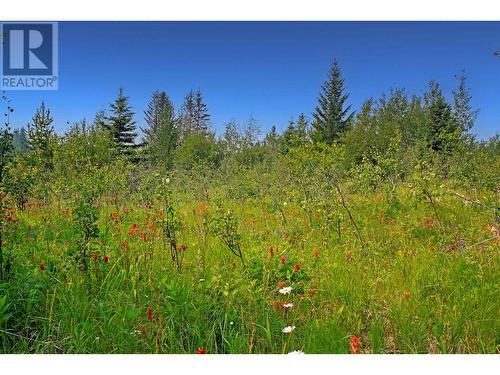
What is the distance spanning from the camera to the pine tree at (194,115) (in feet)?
25.1

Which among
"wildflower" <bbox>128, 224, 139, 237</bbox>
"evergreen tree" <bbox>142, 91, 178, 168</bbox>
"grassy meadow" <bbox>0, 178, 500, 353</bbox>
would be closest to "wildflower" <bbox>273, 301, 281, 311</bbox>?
"grassy meadow" <bbox>0, 178, 500, 353</bbox>

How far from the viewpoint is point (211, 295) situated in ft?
8.64

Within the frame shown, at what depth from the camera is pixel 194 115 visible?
8.88m

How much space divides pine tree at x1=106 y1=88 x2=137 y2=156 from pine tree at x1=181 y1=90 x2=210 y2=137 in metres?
1.29

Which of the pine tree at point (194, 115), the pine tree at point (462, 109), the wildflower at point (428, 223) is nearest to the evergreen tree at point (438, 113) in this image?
the pine tree at point (462, 109)

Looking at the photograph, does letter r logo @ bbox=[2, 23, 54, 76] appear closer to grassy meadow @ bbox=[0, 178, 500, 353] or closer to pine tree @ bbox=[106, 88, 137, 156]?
grassy meadow @ bbox=[0, 178, 500, 353]

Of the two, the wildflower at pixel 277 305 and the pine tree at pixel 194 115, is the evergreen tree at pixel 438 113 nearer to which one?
the pine tree at pixel 194 115

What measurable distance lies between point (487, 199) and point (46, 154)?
322 inches

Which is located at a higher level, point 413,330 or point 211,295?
point 211,295

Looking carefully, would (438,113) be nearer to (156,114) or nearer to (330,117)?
(330,117)

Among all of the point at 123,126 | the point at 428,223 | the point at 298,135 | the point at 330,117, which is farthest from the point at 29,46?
the point at 330,117

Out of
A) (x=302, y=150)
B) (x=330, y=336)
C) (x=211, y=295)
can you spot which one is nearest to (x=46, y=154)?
(x=302, y=150)

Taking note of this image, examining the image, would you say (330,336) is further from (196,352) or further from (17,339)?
(17,339)

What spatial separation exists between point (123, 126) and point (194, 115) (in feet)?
13.2
